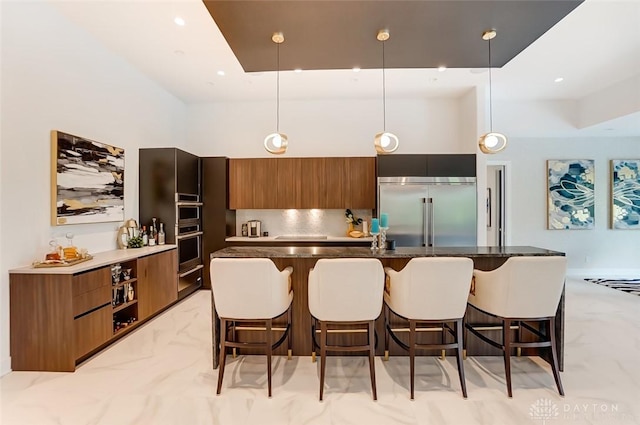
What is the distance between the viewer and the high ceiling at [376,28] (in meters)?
2.38

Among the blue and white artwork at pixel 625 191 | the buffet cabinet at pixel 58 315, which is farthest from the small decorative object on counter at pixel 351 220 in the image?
the blue and white artwork at pixel 625 191

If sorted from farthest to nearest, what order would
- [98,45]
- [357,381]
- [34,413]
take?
[98,45], [357,381], [34,413]

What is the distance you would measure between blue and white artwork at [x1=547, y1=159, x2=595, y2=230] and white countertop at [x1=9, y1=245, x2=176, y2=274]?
23.2ft

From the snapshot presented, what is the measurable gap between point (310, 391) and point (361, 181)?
355 cm

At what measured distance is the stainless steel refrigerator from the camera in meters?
4.85

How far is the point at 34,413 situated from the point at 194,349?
1.22m

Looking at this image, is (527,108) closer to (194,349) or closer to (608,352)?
(608,352)

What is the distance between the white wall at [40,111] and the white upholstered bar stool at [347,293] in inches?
107

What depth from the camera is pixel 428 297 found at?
2.33 m

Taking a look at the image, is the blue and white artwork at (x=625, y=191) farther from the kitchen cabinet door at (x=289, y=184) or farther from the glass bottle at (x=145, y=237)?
the glass bottle at (x=145, y=237)

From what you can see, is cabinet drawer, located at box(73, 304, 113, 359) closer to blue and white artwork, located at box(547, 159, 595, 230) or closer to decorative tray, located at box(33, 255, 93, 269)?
decorative tray, located at box(33, 255, 93, 269)

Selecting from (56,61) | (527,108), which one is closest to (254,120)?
(56,61)

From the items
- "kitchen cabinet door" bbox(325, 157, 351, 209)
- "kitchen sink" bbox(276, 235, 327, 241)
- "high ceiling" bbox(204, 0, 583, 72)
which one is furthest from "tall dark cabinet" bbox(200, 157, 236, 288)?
"high ceiling" bbox(204, 0, 583, 72)

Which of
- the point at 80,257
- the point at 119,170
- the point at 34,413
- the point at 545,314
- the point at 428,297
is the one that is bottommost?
the point at 34,413
